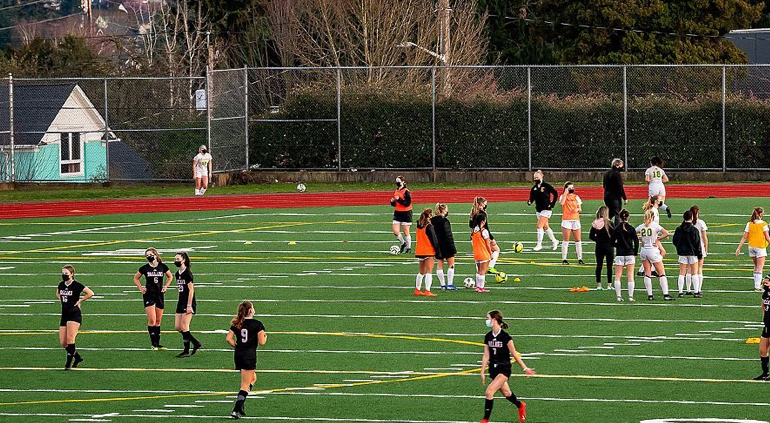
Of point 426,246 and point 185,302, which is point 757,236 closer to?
point 426,246

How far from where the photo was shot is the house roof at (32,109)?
50.4 meters

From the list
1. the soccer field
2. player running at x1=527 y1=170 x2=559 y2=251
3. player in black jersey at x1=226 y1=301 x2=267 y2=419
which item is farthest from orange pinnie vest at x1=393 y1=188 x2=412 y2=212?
player in black jersey at x1=226 y1=301 x2=267 y2=419

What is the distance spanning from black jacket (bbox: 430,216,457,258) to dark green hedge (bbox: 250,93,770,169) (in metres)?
22.7

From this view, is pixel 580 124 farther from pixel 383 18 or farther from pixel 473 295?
pixel 473 295

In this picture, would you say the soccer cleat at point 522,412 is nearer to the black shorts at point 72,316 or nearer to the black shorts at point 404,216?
the black shorts at point 72,316

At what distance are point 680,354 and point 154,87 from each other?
34276 mm

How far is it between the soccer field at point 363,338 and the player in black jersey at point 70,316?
275 mm

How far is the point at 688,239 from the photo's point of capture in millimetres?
25562

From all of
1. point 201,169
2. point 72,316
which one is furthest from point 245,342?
point 201,169

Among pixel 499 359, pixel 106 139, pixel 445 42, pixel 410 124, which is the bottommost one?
pixel 499 359

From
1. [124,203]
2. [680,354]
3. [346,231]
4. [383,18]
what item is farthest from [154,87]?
[680,354]

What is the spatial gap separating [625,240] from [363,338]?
17.4ft

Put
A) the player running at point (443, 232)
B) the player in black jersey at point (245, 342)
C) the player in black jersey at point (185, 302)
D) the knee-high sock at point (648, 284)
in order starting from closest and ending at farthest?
the player in black jersey at point (245, 342), the player in black jersey at point (185, 302), the knee-high sock at point (648, 284), the player running at point (443, 232)

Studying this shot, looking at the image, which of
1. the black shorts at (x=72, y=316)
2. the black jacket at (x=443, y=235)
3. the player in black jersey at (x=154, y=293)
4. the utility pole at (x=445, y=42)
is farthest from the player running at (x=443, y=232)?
the utility pole at (x=445, y=42)
